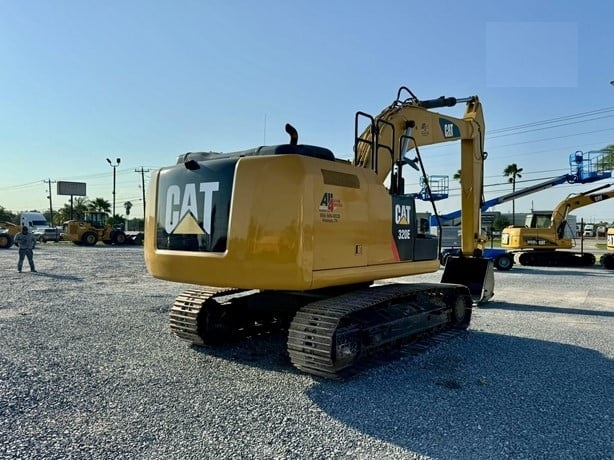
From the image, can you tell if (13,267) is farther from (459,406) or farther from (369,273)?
(459,406)

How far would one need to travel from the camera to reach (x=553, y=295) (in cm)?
1295

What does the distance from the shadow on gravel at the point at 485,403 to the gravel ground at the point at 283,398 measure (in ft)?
0.06

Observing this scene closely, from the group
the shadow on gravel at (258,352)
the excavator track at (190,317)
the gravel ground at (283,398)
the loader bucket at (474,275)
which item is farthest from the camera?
the loader bucket at (474,275)

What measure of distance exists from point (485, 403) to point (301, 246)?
2.26 meters

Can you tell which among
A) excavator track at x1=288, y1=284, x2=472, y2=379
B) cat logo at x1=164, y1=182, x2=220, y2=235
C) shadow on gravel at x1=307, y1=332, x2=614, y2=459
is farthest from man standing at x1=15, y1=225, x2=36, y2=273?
shadow on gravel at x1=307, y1=332, x2=614, y2=459

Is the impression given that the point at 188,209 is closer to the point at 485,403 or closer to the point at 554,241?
the point at 485,403

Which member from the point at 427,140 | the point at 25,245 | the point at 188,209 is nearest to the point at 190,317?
the point at 188,209

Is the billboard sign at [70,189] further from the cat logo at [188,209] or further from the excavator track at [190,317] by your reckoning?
the cat logo at [188,209]

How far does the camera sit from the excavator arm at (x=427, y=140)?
6.93m

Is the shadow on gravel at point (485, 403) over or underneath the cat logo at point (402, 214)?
underneath

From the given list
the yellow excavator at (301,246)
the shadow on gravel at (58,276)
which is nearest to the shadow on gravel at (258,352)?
the yellow excavator at (301,246)

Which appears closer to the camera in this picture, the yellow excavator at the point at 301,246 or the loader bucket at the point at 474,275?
the yellow excavator at the point at 301,246

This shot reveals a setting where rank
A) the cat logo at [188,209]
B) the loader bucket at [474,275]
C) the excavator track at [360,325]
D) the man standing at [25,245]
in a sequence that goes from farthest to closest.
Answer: the man standing at [25,245]
the loader bucket at [474,275]
the cat logo at [188,209]
the excavator track at [360,325]

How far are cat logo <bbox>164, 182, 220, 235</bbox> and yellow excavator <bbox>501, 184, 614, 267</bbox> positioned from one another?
20.3 metres
